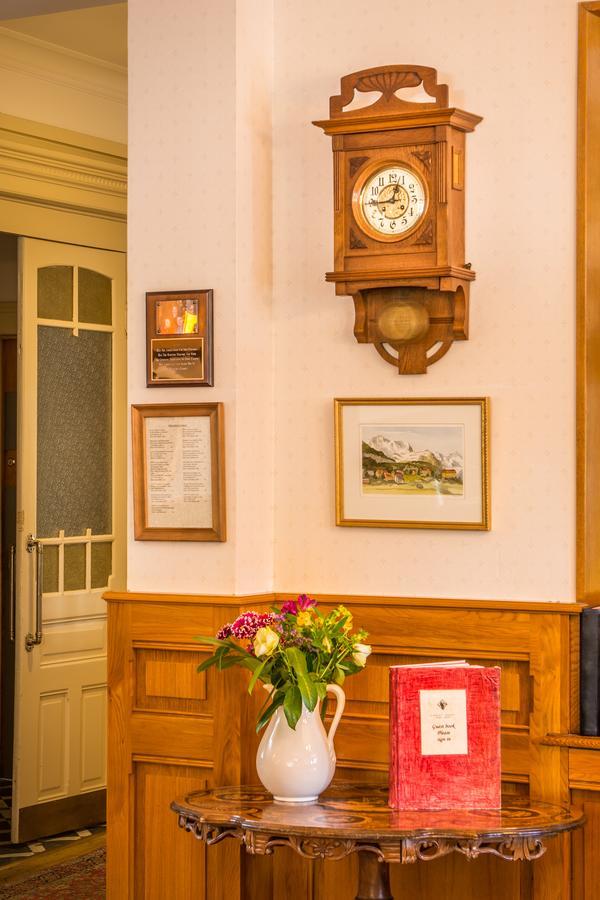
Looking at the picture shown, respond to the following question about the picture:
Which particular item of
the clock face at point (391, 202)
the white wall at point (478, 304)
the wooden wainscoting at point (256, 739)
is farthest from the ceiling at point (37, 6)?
the wooden wainscoting at point (256, 739)

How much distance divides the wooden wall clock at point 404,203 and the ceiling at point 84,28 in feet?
6.19

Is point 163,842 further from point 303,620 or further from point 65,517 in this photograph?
point 65,517

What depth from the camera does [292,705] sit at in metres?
3.04

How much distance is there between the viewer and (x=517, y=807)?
303 centimetres

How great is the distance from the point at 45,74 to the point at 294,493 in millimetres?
2606

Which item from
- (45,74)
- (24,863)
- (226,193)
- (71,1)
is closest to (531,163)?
(226,193)

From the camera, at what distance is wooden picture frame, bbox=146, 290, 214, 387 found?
11.3 ft

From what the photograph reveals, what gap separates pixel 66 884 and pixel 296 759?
2.04 meters

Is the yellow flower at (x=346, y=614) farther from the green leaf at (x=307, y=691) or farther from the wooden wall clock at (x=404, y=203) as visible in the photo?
the wooden wall clock at (x=404, y=203)

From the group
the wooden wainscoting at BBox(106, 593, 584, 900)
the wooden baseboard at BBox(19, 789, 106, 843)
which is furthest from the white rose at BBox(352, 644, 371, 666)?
the wooden baseboard at BBox(19, 789, 106, 843)

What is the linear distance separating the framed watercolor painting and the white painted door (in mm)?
2202

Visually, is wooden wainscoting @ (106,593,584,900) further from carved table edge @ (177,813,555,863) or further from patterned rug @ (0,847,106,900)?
patterned rug @ (0,847,106,900)

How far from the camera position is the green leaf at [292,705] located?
3.03 metres

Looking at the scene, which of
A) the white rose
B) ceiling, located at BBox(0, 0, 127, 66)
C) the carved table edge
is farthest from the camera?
ceiling, located at BBox(0, 0, 127, 66)
